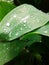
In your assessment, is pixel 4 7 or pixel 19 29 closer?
pixel 19 29

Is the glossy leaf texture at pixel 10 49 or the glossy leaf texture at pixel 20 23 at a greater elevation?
the glossy leaf texture at pixel 20 23

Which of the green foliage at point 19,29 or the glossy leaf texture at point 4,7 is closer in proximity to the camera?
the green foliage at point 19,29

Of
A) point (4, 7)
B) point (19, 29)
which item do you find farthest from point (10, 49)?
point (4, 7)

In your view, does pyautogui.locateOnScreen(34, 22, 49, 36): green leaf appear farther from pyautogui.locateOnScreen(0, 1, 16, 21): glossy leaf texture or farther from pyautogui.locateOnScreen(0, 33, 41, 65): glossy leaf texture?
pyautogui.locateOnScreen(0, 1, 16, 21): glossy leaf texture

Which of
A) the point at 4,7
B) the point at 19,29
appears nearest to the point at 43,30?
the point at 19,29

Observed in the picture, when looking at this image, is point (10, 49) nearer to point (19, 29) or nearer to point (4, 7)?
point (19, 29)

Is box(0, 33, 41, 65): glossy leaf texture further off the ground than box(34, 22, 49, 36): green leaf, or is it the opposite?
box(34, 22, 49, 36): green leaf

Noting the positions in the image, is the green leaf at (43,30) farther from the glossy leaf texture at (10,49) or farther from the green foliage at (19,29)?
the glossy leaf texture at (10,49)

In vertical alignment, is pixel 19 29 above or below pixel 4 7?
above

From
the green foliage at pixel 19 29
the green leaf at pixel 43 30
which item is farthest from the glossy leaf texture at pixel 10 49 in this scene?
the green leaf at pixel 43 30

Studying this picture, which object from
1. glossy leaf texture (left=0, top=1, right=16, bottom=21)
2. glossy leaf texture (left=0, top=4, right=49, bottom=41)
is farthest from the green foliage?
glossy leaf texture (left=0, top=1, right=16, bottom=21)
